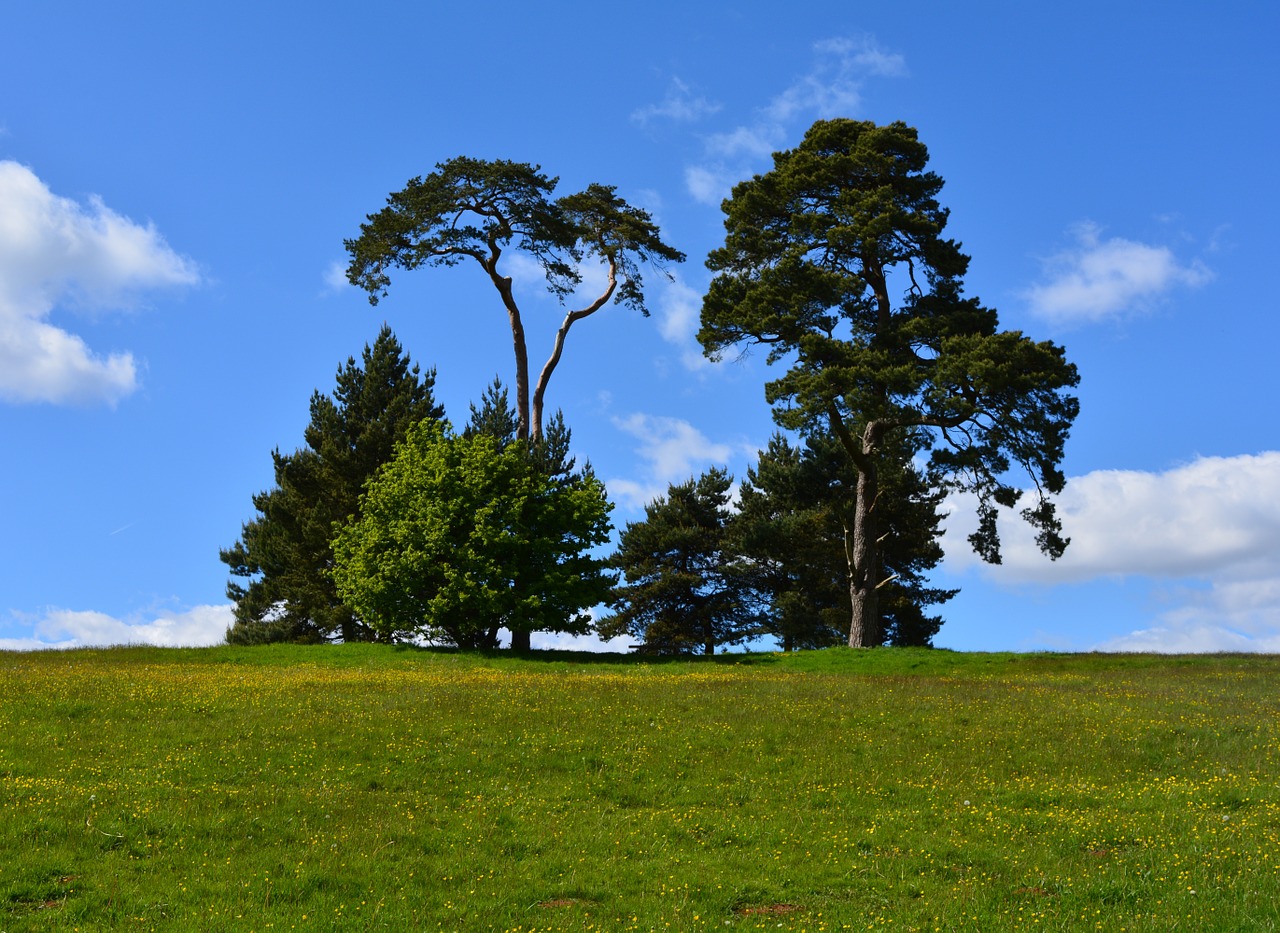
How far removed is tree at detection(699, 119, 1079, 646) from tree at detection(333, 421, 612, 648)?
10065 mm

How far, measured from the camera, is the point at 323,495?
53406mm

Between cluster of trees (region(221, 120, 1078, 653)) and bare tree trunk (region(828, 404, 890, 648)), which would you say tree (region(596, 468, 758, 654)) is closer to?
cluster of trees (region(221, 120, 1078, 653))

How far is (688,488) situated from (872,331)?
18571mm

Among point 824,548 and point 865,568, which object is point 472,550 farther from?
point 824,548

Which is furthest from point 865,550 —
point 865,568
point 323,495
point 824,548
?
point 323,495

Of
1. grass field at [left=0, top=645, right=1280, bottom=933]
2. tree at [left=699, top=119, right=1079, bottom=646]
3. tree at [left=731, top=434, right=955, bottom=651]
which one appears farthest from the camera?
tree at [left=731, top=434, right=955, bottom=651]

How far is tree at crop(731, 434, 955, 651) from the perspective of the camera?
180 ft

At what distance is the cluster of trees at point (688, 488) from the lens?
40938 mm

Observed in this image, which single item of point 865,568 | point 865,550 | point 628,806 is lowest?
point 628,806

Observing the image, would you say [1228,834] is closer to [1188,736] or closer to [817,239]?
[1188,736]

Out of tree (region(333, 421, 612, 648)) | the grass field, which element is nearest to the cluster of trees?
tree (region(333, 421, 612, 648))

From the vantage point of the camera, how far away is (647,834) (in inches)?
605

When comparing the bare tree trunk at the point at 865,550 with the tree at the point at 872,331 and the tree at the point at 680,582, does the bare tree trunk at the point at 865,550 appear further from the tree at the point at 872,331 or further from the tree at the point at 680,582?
the tree at the point at 680,582

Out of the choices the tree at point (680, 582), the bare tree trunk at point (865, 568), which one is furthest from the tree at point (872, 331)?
the tree at point (680, 582)
